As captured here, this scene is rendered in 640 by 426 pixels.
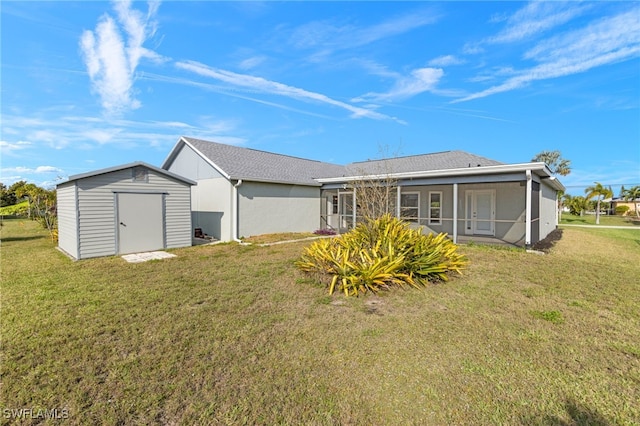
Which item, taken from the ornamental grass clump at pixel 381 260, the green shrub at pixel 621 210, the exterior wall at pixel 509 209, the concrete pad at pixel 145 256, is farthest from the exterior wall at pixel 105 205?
the green shrub at pixel 621 210

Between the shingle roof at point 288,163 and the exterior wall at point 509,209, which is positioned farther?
the shingle roof at point 288,163

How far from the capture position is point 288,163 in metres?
17.8

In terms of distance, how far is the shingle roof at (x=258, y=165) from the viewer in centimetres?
1353

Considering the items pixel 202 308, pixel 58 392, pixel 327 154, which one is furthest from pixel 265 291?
pixel 327 154

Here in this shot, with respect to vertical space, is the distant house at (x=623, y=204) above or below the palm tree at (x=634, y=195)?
below

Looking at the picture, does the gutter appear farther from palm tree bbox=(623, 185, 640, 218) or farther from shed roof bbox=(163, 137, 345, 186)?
palm tree bbox=(623, 185, 640, 218)

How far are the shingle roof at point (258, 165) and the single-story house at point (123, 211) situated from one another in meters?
2.75

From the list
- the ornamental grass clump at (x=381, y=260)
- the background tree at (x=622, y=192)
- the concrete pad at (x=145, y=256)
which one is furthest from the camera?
the background tree at (x=622, y=192)

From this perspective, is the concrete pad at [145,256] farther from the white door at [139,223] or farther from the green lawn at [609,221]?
the green lawn at [609,221]

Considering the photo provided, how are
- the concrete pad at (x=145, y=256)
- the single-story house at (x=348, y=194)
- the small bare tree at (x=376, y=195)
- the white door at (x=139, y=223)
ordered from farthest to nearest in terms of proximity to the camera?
the single-story house at (x=348, y=194) < the small bare tree at (x=376, y=195) < the white door at (x=139, y=223) < the concrete pad at (x=145, y=256)

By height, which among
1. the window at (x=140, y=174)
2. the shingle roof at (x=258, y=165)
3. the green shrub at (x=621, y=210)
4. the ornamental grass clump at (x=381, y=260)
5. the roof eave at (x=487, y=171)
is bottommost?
the ornamental grass clump at (x=381, y=260)

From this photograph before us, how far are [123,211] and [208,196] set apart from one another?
423 cm

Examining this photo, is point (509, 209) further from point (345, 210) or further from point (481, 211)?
point (345, 210)

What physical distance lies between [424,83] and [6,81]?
15349 mm
